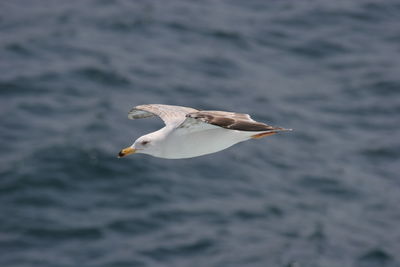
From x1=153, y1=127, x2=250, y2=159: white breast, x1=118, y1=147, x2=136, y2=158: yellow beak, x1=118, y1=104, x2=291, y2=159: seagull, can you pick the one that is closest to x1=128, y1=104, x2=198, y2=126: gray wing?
x1=118, y1=104, x2=291, y2=159: seagull

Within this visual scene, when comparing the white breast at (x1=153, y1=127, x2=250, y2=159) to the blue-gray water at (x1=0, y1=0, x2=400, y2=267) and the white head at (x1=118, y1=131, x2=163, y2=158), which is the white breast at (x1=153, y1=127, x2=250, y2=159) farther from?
the blue-gray water at (x1=0, y1=0, x2=400, y2=267)

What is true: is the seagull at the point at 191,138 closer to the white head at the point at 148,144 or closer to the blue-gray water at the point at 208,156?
the white head at the point at 148,144

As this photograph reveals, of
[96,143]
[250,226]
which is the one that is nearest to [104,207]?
[96,143]

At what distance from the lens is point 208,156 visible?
29.4 m

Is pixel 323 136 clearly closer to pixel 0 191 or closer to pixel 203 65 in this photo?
pixel 203 65

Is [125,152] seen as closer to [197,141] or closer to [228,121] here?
[197,141]

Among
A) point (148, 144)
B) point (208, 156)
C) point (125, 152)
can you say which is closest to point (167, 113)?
point (148, 144)

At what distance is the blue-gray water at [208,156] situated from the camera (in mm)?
26203

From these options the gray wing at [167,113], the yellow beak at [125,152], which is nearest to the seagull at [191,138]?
the yellow beak at [125,152]

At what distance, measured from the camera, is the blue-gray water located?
26203 millimetres

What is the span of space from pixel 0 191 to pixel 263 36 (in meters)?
15.1

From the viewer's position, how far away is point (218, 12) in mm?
38125

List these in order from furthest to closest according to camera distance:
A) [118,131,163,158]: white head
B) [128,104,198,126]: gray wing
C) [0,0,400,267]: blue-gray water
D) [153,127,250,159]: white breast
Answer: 1. [0,0,400,267]: blue-gray water
2. [128,104,198,126]: gray wing
3. [118,131,163,158]: white head
4. [153,127,250,159]: white breast

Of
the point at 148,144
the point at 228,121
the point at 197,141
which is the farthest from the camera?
the point at 148,144
